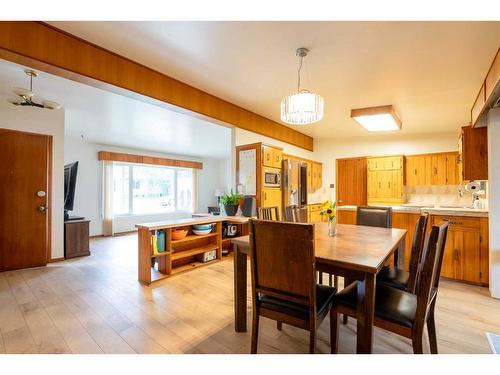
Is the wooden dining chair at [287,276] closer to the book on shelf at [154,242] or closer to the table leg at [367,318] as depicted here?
the table leg at [367,318]

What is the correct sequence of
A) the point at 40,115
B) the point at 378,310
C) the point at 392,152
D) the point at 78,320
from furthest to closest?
the point at 392,152 < the point at 40,115 < the point at 78,320 < the point at 378,310

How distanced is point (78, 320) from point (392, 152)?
6.16m

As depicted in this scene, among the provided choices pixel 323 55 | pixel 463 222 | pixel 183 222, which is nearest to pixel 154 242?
pixel 183 222

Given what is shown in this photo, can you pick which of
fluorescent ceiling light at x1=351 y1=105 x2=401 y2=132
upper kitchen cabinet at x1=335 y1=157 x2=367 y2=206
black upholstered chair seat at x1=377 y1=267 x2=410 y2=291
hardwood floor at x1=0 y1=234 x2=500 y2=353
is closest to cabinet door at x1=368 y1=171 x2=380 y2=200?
upper kitchen cabinet at x1=335 y1=157 x2=367 y2=206

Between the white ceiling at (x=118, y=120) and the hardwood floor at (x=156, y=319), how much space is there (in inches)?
96.3

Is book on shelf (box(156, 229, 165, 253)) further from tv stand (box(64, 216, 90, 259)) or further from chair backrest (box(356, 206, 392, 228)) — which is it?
chair backrest (box(356, 206, 392, 228))

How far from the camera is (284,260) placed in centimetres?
140

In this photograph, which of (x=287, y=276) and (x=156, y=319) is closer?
(x=287, y=276)

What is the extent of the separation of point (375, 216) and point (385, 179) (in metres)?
2.86

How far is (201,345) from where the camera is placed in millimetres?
1802

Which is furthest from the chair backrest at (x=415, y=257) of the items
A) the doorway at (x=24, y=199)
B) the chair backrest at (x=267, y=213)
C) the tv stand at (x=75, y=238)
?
the tv stand at (x=75, y=238)

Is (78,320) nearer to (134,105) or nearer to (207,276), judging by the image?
(207,276)

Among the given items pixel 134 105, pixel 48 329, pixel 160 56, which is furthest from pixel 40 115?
pixel 48 329

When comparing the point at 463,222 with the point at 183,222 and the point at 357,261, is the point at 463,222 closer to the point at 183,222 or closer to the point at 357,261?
the point at 357,261
